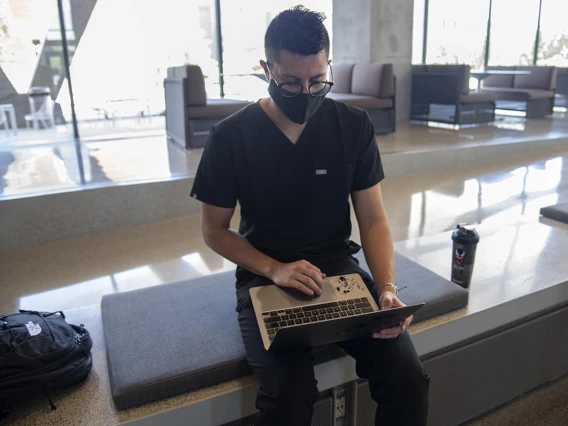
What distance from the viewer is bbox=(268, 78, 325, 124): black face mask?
4.26 ft

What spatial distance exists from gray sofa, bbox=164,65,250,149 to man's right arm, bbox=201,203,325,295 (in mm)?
3527

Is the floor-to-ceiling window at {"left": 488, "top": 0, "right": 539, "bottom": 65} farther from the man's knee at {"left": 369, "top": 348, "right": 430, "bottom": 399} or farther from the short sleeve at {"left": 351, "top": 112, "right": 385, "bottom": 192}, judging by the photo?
the man's knee at {"left": 369, "top": 348, "right": 430, "bottom": 399}

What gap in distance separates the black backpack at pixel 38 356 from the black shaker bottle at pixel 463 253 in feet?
4.09

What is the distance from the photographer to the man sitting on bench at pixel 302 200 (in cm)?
117

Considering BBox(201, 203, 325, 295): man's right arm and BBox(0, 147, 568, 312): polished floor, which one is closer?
BBox(201, 203, 325, 295): man's right arm

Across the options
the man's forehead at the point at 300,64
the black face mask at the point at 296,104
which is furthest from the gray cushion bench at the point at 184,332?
the man's forehead at the point at 300,64

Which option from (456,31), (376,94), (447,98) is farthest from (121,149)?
(456,31)

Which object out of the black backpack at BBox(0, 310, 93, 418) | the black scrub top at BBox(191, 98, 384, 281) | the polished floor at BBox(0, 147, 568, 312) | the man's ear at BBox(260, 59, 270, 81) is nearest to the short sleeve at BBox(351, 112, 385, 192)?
the black scrub top at BBox(191, 98, 384, 281)

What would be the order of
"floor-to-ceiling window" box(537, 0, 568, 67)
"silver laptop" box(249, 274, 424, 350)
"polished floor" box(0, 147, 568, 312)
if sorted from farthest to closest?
"floor-to-ceiling window" box(537, 0, 568, 67) → "polished floor" box(0, 147, 568, 312) → "silver laptop" box(249, 274, 424, 350)

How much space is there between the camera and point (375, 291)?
1.38 metres

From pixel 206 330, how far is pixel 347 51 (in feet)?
21.6

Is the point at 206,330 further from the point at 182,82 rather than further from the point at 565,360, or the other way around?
the point at 182,82

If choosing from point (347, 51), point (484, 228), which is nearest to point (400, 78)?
point (347, 51)

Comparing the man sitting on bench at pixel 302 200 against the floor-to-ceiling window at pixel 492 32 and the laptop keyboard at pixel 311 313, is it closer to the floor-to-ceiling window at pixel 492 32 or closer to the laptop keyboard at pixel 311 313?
the laptop keyboard at pixel 311 313
